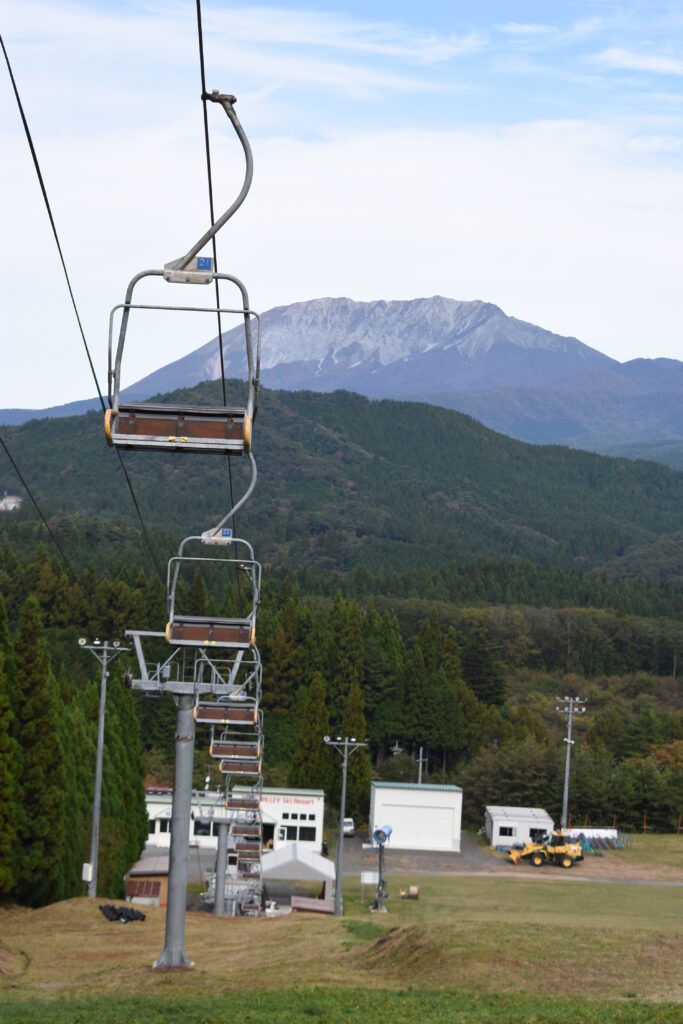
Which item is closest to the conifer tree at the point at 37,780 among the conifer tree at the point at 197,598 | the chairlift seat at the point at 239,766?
the chairlift seat at the point at 239,766

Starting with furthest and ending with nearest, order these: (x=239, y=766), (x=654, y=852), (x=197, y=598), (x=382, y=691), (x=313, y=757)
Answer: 1. (x=197, y=598)
2. (x=382, y=691)
3. (x=313, y=757)
4. (x=654, y=852)
5. (x=239, y=766)

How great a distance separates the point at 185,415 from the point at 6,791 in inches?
921

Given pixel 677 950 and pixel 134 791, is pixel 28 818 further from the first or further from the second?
pixel 677 950

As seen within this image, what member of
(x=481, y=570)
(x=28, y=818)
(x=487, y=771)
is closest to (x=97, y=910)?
(x=28, y=818)

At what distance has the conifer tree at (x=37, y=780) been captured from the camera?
34.9 metres

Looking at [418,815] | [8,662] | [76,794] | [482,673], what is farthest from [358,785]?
[8,662]

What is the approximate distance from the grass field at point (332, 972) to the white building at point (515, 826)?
31.8 m

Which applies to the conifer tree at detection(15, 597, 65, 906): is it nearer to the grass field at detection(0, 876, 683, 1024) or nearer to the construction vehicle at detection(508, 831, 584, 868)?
the grass field at detection(0, 876, 683, 1024)

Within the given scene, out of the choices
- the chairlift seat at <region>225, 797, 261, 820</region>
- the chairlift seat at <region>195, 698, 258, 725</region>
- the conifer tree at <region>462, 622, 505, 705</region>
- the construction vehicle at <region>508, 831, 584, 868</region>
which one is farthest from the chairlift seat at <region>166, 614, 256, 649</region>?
the conifer tree at <region>462, 622, 505, 705</region>

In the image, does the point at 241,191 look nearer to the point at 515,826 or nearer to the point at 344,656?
the point at 515,826

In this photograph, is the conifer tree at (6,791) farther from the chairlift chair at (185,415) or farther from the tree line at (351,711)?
the chairlift chair at (185,415)

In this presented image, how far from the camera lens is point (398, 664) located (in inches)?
3415

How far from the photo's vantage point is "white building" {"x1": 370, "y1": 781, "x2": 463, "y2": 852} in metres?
63.8

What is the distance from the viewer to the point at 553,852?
5747cm
